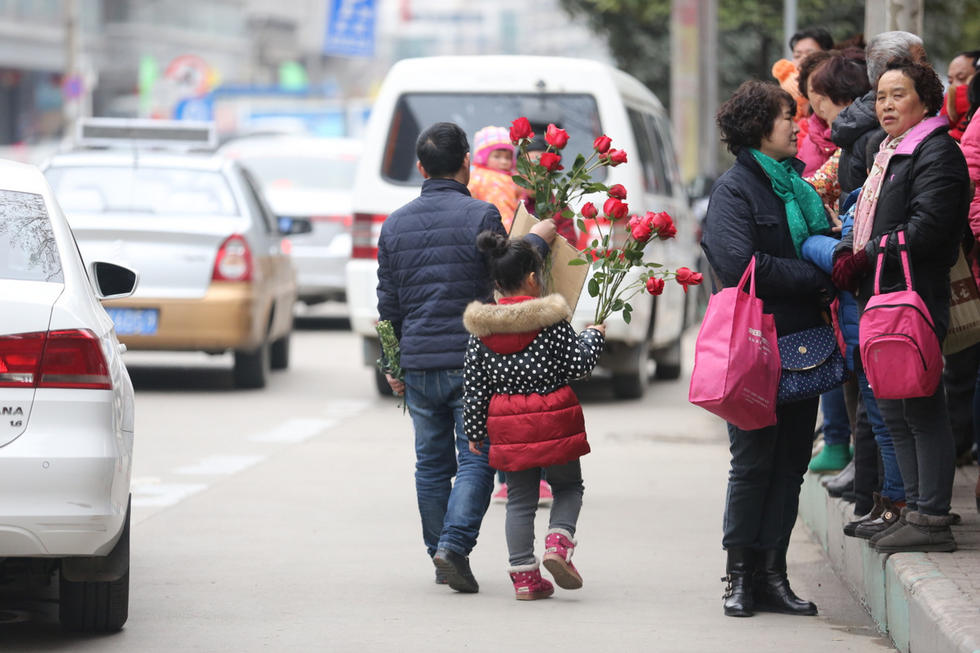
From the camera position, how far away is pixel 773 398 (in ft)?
20.1

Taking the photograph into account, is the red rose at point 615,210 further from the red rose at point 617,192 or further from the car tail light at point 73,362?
the car tail light at point 73,362

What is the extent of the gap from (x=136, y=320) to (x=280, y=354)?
2.59 m

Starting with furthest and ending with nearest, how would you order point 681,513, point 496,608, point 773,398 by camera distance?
point 681,513 < point 496,608 < point 773,398

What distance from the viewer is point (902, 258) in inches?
240

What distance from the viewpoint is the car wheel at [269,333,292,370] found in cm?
1588

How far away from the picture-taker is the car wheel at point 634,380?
1360 centimetres

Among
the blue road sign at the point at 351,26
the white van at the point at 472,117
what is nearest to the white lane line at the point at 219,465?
the white van at the point at 472,117

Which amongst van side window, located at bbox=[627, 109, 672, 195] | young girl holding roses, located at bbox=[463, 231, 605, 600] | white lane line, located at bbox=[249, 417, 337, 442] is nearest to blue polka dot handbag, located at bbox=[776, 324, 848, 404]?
young girl holding roses, located at bbox=[463, 231, 605, 600]

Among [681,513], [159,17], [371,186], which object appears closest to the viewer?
[681,513]

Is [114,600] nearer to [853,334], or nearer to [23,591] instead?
[23,591]

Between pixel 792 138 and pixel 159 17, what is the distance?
82986 mm

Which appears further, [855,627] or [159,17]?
[159,17]

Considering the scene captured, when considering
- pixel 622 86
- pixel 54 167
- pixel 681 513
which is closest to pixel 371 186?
pixel 622 86

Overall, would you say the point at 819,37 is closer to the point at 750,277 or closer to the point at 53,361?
the point at 750,277
